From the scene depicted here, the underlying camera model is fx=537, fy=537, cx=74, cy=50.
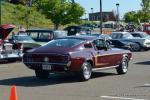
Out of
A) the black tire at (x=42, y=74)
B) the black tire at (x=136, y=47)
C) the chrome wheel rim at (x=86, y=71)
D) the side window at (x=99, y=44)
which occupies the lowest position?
the black tire at (x=136, y=47)

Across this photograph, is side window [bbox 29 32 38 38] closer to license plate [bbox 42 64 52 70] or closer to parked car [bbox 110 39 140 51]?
parked car [bbox 110 39 140 51]

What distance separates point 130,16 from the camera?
11225 cm

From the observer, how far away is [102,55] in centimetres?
1809

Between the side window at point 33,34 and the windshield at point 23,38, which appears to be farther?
the side window at point 33,34

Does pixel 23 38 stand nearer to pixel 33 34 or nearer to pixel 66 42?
pixel 33 34

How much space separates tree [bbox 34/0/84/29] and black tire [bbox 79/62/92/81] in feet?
154

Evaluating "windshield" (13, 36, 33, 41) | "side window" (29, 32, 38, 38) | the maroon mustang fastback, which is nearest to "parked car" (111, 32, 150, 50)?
"side window" (29, 32, 38, 38)

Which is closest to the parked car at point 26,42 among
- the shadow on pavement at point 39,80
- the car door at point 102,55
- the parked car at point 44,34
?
the parked car at point 44,34

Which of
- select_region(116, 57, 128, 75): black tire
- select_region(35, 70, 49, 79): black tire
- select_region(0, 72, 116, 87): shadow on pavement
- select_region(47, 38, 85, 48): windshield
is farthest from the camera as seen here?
select_region(116, 57, 128, 75): black tire

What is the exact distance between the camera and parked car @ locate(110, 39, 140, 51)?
3781cm

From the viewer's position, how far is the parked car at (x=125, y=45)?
1489 inches

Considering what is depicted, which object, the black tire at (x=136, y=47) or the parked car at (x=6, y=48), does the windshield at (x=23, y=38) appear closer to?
the parked car at (x=6, y=48)

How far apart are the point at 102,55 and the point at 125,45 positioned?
806 inches

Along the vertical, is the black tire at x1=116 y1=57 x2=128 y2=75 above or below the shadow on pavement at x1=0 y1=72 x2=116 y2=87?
above
